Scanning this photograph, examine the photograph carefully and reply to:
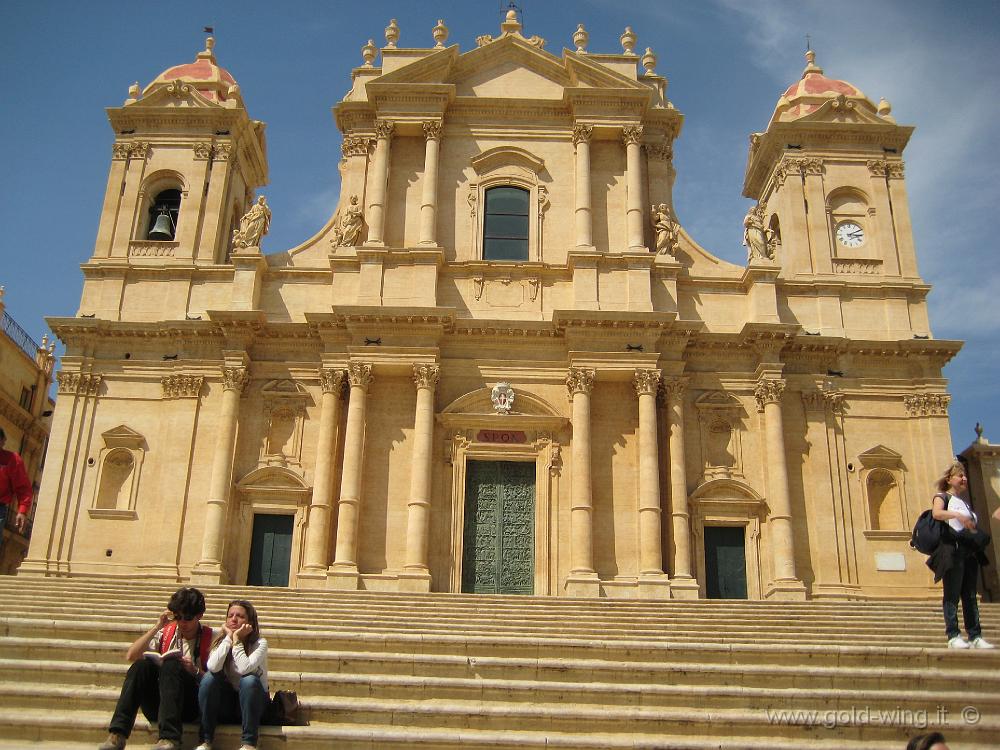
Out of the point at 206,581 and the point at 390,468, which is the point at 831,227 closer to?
the point at 390,468

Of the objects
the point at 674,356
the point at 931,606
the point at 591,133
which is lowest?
the point at 931,606

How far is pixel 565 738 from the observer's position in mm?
9109

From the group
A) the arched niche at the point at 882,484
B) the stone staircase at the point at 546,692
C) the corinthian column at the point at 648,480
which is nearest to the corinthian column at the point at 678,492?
the corinthian column at the point at 648,480

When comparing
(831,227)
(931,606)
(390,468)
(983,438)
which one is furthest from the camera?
(831,227)

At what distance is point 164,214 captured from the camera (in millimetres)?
26719

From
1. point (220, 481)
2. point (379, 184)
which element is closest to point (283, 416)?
point (220, 481)

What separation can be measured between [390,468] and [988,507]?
48.0ft

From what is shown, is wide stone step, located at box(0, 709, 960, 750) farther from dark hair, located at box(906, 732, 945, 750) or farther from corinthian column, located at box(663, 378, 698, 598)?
corinthian column, located at box(663, 378, 698, 598)

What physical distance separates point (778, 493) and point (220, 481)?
1304 centimetres

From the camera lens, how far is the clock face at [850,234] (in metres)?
26.7

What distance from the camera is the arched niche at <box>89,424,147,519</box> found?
23.6 metres

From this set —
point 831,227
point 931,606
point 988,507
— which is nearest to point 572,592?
point 931,606

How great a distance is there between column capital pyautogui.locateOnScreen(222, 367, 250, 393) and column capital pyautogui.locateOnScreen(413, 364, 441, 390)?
14.1ft

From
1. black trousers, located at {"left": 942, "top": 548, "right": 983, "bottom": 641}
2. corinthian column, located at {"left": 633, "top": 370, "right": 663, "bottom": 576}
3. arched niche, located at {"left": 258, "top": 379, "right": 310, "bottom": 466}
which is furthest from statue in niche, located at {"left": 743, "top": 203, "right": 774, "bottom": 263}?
black trousers, located at {"left": 942, "top": 548, "right": 983, "bottom": 641}
